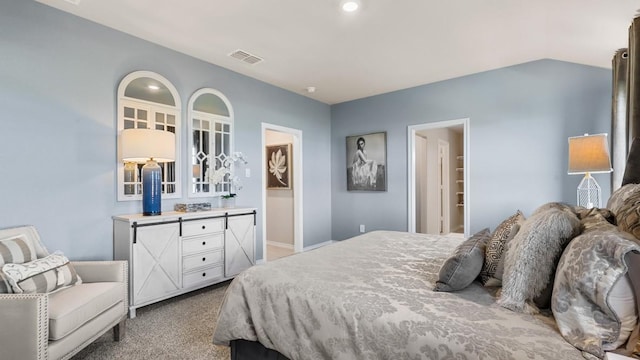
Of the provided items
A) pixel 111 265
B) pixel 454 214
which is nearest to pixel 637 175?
pixel 111 265

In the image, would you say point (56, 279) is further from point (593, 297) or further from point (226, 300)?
point (593, 297)

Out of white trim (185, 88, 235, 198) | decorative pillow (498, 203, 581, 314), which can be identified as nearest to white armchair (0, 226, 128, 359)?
white trim (185, 88, 235, 198)

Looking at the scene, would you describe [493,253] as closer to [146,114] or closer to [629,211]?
[629,211]

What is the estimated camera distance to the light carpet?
1965mm

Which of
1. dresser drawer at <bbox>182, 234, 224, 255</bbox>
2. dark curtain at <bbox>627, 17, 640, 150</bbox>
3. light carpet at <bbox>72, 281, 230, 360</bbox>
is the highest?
dark curtain at <bbox>627, 17, 640, 150</bbox>

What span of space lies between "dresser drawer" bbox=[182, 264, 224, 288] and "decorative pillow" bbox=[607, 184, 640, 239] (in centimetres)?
308

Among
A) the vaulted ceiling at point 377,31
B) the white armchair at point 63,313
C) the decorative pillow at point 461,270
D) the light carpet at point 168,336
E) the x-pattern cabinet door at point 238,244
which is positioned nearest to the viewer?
the decorative pillow at point 461,270

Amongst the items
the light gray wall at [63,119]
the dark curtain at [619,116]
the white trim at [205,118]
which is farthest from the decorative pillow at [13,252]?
the dark curtain at [619,116]

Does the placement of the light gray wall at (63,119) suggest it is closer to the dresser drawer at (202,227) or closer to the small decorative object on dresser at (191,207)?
the small decorative object on dresser at (191,207)

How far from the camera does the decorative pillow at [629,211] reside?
109 centimetres

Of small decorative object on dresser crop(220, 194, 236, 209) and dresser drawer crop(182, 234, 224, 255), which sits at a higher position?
small decorative object on dresser crop(220, 194, 236, 209)

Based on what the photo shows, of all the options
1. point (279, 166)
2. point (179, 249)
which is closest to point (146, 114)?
point (179, 249)

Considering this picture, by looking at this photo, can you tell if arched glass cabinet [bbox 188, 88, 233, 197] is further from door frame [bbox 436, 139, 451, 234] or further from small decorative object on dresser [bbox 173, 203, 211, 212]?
door frame [bbox 436, 139, 451, 234]

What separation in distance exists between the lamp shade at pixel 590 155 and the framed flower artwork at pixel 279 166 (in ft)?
12.3
